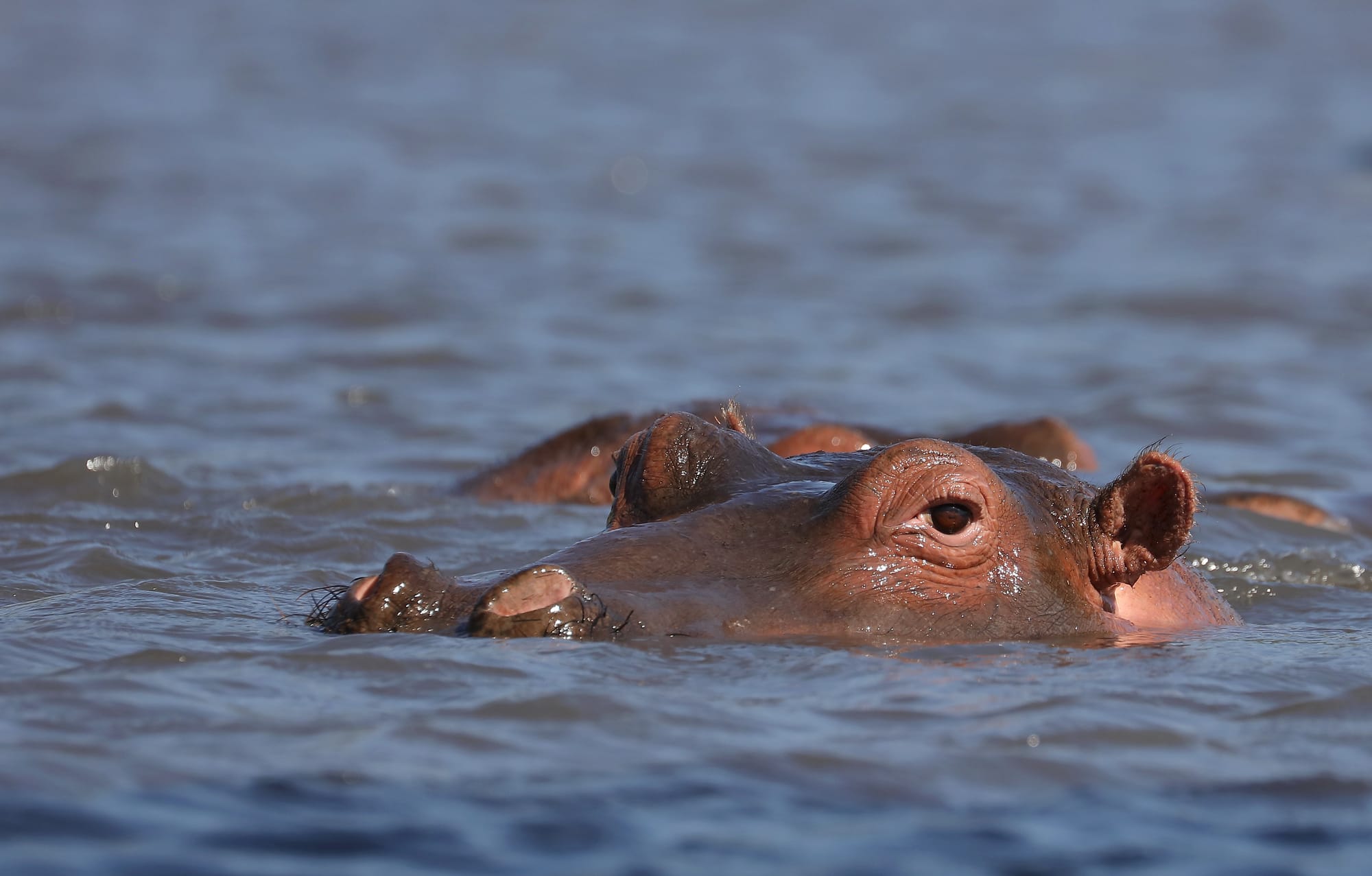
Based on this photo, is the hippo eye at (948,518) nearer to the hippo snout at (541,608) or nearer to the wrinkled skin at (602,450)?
the hippo snout at (541,608)

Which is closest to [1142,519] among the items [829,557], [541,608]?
[829,557]

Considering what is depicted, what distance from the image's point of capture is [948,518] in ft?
18.4

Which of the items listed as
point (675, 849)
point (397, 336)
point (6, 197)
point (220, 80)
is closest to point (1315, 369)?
point (397, 336)

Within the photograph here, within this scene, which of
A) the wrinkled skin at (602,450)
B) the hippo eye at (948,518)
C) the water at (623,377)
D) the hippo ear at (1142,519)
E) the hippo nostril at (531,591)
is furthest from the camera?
the wrinkled skin at (602,450)

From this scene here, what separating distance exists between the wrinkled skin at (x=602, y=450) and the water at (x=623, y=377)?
41cm

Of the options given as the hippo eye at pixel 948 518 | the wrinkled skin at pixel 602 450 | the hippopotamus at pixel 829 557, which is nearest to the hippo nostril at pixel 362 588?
the hippopotamus at pixel 829 557

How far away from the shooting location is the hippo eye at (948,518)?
18.4 ft

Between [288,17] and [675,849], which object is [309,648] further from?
[288,17]

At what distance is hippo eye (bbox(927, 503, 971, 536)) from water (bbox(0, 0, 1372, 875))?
0.38 metres

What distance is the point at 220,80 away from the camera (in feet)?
95.0

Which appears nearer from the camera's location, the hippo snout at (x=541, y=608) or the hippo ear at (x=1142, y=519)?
the hippo snout at (x=541, y=608)

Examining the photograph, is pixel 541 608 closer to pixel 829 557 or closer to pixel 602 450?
pixel 829 557

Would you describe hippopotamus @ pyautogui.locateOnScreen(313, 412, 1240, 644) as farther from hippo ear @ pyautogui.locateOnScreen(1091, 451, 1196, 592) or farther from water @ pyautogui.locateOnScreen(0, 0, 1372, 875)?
water @ pyautogui.locateOnScreen(0, 0, 1372, 875)

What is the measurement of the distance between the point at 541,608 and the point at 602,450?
15.9ft
